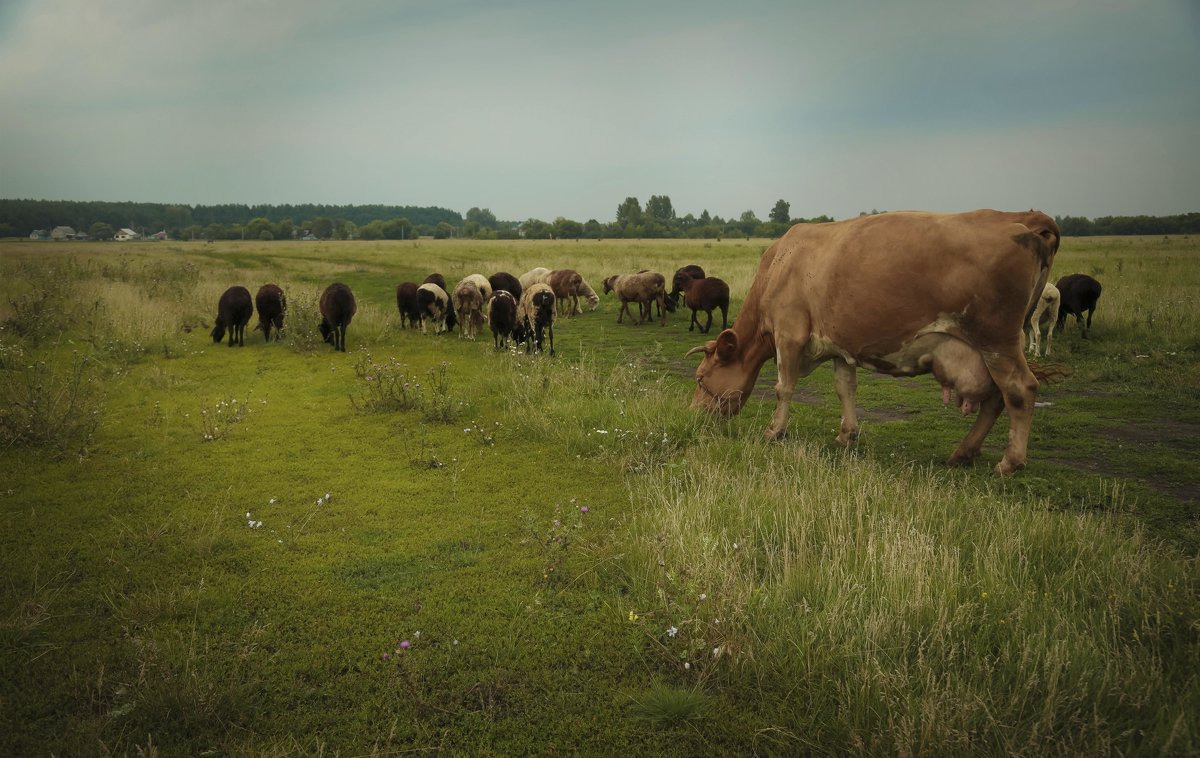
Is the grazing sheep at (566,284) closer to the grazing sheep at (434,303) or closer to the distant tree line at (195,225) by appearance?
the grazing sheep at (434,303)

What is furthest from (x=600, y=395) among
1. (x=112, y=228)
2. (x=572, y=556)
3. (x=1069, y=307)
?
(x=112, y=228)

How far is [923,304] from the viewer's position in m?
6.51

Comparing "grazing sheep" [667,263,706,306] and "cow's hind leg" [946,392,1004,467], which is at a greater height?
"grazing sheep" [667,263,706,306]

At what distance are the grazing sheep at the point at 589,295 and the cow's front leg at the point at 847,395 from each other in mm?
15127

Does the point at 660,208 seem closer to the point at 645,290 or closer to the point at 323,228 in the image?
the point at 323,228

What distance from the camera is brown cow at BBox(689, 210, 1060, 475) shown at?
6199 millimetres

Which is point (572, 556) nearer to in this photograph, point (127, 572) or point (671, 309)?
point (127, 572)

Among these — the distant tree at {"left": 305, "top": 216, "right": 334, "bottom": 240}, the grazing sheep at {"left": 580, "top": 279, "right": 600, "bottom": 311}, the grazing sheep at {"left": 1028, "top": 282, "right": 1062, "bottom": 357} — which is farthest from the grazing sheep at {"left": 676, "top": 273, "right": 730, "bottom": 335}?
the distant tree at {"left": 305, "top": 216, "right": 334, "bottom": 240}

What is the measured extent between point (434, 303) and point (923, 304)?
13472 millimetres

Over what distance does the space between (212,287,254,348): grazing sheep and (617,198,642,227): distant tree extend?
11171 centimetres

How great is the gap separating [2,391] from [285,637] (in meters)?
8.22

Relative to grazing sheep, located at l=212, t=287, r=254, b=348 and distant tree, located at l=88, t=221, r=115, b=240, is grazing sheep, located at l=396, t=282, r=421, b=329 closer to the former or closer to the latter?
grazing sheep, located at l=212, t=287, r=254, b=348

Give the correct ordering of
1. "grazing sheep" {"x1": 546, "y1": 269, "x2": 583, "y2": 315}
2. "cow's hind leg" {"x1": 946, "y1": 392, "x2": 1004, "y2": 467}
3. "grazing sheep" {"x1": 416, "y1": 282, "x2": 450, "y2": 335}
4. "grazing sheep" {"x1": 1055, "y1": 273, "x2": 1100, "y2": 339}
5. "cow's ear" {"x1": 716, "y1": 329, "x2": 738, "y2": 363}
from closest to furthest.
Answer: "cow's hind leg" {"x1": 946, "y1": 392, "x2": 1004, "y2": 467} → "cow's ear" {"x1": 716, "y1": 329, "x2": 738, "y2": 363} → "grazing sheep" {"x1": 1055, "y1": 273, "x2": 1100, "y2": 339} → "grazing sheep" {"x1": 416, "y1": 282, "x2": 450, "y2": 335} → "grazing sheep" {"x1": 546, "y1": 269, "x2": 583, "y2": 315}

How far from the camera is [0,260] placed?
77.4 ft
